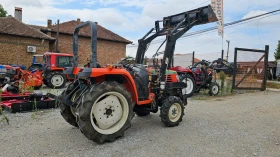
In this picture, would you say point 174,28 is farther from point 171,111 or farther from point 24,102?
point 24,102

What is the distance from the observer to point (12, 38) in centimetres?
1869

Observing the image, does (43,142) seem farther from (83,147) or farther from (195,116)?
(195,116)

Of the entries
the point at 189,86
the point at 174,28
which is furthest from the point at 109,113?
the point at 189,86

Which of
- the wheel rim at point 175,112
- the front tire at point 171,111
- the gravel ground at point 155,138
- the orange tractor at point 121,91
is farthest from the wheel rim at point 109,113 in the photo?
the wheel rim at point 175,112

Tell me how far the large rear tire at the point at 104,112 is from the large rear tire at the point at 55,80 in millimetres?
9243

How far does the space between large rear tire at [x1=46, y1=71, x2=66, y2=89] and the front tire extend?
893cm

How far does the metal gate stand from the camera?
11234mm

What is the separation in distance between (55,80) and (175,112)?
921cm

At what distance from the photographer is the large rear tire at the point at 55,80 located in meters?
12.4

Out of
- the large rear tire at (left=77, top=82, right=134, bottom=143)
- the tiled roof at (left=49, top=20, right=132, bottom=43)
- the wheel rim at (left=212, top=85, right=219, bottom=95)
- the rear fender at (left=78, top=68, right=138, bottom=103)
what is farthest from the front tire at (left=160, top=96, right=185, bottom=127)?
the tiled roof at (left=49, top=20, right=132, bottom=43)

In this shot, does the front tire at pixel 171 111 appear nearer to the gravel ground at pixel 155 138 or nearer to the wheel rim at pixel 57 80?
the gravel ground at pixel 155 138

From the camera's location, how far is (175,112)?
16.7ft

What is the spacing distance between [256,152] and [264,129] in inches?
60.7

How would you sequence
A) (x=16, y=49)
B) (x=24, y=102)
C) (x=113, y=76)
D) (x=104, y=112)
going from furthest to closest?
(x=16, y=49) < (x=24, y=102) < (x=113, y=76) < (x=104, y=112)
